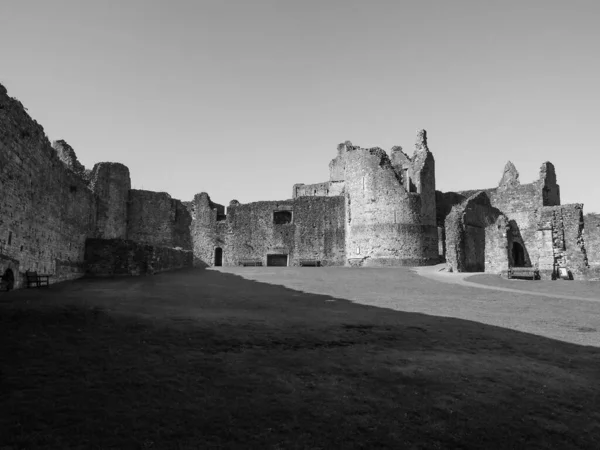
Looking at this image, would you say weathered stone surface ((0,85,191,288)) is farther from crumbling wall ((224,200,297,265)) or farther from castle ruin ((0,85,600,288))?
crumbling wall ((224,200,297,265))

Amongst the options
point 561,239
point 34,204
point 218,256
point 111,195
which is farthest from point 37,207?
point 561,239

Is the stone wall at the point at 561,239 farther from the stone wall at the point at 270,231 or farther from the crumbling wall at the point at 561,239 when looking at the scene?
the stone wall at the point at 270,231

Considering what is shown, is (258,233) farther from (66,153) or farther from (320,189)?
(66,153)

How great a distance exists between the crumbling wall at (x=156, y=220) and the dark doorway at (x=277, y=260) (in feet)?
27.4

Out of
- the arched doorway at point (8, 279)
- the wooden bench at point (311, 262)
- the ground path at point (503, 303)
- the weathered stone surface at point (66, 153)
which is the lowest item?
the ground path at point (503, 303)

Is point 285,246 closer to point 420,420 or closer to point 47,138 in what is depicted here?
point 47,138

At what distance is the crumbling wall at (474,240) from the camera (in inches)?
1062

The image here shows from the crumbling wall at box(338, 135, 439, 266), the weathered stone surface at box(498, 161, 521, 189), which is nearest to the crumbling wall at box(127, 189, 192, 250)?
the crumbling wall at box(338, 135, 439, 266)

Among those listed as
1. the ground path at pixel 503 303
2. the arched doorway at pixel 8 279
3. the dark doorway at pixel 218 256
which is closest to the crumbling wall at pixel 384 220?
the ground path at pixel 503 303

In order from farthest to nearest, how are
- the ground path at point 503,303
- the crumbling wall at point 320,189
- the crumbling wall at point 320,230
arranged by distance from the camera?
the crumbling wall at point 320,189 < the crumbling wall at point 320,230 < the ground path at point 503,303

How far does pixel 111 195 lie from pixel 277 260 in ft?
49.6

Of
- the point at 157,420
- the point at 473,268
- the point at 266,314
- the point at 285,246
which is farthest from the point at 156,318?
the point at 285,246

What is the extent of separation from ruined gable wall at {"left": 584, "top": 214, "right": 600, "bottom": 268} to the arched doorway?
107 feet

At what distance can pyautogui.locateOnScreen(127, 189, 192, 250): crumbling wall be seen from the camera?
3862cm
